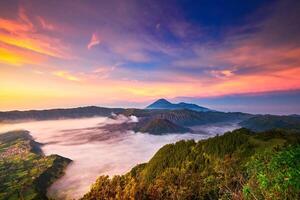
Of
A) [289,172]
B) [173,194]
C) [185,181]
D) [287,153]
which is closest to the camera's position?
[289,172]

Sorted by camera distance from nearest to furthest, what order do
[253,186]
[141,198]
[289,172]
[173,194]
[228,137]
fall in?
[289,172]
[253,186]
[141,198]
[173,194]
[228,137]

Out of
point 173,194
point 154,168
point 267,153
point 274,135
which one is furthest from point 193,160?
point 267,153

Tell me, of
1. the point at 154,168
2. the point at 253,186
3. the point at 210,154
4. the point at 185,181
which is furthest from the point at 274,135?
the point at 253,186

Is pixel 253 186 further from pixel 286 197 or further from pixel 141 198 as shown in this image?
pixel 141 198

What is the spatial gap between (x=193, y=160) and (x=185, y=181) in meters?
131

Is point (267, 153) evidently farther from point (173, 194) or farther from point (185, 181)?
point (185, 181)

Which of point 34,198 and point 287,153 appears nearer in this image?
point 287,153

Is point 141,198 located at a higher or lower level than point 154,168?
higher

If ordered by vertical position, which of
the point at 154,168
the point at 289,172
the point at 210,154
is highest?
the point at 289,172

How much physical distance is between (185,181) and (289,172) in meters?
35.1

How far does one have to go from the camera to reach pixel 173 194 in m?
37.0

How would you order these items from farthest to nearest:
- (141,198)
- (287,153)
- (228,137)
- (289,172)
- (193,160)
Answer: (228,137), (193,160), (141,198), (287,153), (289,172)

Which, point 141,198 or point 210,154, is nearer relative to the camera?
point 141,198

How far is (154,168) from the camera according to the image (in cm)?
18312
